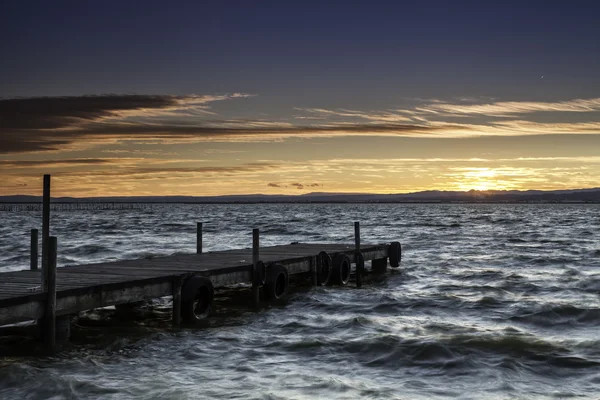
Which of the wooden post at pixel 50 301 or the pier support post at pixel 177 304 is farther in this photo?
the pier support post at pixel 177 304

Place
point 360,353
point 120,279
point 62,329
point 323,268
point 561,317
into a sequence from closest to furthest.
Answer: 1. point 62,329
2. point 360,353
3. point 120,279
4. point 561,317
5. point 323,268

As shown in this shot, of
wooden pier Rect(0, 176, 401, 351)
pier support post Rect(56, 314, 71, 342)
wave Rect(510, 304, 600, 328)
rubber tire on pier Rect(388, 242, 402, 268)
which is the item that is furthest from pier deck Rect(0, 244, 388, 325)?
rubber tire on pier Rect(388, 242, 402, 268)

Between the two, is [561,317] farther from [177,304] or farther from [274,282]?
[177,304]

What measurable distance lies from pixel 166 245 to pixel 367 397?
117ft

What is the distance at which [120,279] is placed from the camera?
43.7ft

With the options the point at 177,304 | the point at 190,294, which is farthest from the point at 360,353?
the point at 177,304

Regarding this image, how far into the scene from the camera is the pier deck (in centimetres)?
1100

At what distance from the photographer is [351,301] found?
63.6ft

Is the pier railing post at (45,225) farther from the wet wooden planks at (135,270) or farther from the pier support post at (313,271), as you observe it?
the pier support post at (313,271)

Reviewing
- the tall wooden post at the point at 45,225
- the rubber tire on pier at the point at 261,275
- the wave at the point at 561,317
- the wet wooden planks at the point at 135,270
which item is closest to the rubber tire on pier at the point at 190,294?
the wet wooden planks at the point at 135,270

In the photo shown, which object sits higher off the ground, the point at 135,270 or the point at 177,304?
the point at 135,270

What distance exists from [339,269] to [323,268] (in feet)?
2.22

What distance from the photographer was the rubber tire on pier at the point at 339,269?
21578 millimetres

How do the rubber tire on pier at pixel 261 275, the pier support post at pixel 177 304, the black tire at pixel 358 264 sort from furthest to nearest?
the black tire at pixel 358 264 < the rubber tire on pier at pixel 261 275 < the pier support post at pixel 177 304
